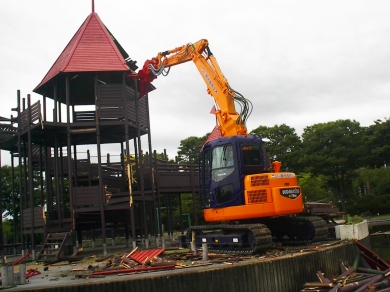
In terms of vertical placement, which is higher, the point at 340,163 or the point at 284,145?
the point at 284,145

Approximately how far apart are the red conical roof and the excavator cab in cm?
730

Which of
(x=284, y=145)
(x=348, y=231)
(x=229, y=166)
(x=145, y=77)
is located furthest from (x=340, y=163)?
(x=229, y=166)

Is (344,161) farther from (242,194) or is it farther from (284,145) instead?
(242,194)

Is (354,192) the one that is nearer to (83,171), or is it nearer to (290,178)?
(83,171)

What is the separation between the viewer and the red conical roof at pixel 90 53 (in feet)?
67.1

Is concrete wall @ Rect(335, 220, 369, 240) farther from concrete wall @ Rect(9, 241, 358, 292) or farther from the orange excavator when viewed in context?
concrete wall @ Rect(9, 241, 358, 292)

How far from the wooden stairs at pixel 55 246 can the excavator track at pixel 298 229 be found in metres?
7.58

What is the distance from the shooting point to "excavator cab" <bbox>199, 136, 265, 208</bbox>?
14.5 meters

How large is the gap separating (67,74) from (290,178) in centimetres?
1071

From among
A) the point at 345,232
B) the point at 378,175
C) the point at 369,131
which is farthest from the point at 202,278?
the point at 369,131

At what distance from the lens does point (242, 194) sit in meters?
14.4

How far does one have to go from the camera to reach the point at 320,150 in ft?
169

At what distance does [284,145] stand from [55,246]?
3778cm

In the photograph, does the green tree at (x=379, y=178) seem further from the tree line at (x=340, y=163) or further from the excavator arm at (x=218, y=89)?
the excavator arm at (x=218, y=89)
